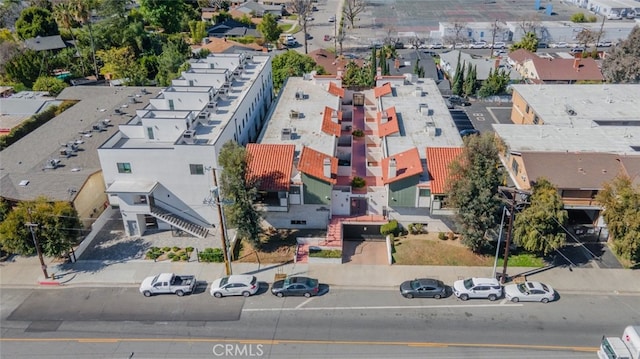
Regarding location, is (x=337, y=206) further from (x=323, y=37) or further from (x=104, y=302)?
(x=323, y=37)

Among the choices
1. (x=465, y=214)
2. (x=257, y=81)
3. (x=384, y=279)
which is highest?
(x=257, y=81)

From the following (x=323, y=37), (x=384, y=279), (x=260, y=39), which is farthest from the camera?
(x=323, y=37)

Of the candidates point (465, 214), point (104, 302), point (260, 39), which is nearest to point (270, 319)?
point (104, 302)

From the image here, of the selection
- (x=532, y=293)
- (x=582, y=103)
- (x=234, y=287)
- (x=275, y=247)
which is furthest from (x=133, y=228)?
(x=582, y=103)

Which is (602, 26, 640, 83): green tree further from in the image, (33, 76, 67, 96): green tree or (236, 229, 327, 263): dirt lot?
(33, 76, 67, 96): green tree

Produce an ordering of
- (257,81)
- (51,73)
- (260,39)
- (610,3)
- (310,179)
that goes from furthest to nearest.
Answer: (610,3) < (260,39) < (51,73) < (257,81) < (310,179)

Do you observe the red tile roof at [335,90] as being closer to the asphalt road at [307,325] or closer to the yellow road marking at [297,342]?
the asphalt road at [307,325]

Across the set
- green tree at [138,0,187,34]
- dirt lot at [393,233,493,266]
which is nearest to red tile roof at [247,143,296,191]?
dirt lot at [393,233,493,266]
